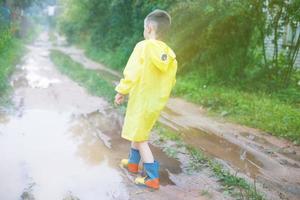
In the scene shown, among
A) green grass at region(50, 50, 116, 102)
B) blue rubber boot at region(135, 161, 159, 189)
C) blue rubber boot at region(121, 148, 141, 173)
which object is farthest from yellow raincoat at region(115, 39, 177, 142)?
green grass at region(50, 50, 116, 102)

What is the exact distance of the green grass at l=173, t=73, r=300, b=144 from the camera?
7.89 meters

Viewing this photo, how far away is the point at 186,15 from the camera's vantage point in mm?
12539

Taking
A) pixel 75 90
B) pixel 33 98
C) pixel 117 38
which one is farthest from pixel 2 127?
pixel 117 38

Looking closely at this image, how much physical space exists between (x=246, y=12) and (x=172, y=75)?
7.36 meters

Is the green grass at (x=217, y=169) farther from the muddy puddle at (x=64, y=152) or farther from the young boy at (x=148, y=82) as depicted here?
the young boy at (x=148, y=82)

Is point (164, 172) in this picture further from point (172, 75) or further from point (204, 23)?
point (204, 23)

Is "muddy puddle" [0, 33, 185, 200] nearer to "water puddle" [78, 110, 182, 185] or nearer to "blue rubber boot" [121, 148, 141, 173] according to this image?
"water puddle" [78, 110, 182, 185]

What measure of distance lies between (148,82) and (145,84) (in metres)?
0.04

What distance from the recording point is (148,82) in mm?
4559

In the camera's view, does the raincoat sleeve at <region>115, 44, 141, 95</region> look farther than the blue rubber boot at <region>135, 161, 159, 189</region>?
No

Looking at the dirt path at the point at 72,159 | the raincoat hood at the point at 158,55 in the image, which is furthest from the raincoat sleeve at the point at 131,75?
the dirt path at the point at 72,159

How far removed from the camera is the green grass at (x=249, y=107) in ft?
25.9

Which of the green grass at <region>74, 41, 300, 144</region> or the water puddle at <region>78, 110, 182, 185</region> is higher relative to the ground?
the green grass at <region>74, 41, 300, 144</region>

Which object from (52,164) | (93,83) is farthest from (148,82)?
(93,83)
